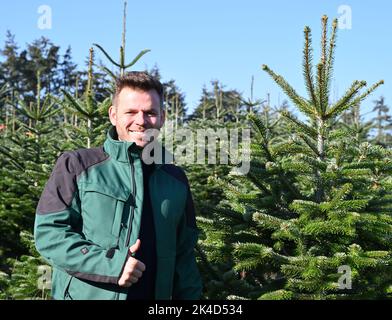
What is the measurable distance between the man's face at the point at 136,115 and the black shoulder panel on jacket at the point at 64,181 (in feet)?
0.71

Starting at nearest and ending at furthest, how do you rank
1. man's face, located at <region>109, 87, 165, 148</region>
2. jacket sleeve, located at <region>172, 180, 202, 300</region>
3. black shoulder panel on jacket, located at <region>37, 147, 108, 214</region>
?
black shoulder panel on jacket, located at <region>37, 147, 108, 214</region>, man's face, located at <region>109, 87, 165, 148</region>, jacket sleeve, located at <region>172, 180, 202, 300</region>

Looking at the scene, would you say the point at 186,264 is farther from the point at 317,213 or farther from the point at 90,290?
the point at 317,213

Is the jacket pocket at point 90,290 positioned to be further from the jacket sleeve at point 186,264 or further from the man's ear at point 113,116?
the man's ear at point 113,116

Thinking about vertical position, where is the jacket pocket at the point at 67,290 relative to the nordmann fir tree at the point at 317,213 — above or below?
below

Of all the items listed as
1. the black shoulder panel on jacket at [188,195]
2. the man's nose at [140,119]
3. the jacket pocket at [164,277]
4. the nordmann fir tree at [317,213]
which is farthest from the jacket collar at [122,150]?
the nordmann fir tree at [317,213]

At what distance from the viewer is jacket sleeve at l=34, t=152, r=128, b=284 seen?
224 cm

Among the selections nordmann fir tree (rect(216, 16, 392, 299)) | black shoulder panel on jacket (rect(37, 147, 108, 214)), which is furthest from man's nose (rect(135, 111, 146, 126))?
nordmann fir tree (rect(216, 16, 392, 299))

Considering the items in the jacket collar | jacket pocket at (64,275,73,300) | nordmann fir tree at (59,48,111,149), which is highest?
nordmann fir tree at (59,48,111,149)

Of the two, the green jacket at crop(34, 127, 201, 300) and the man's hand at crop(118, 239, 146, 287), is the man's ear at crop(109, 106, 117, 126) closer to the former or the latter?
the green jacket at crop(34, 127, 201, 300)

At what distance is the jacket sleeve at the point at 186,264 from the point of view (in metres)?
2.71

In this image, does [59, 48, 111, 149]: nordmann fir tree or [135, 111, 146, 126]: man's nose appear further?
[59, 48, 111, 149]: nordmann fir tree

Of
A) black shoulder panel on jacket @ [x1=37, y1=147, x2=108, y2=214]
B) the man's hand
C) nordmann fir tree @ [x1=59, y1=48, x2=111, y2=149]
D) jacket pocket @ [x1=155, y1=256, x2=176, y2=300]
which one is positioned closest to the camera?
the man's hand

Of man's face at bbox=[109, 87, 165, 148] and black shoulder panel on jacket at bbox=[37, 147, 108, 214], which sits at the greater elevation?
man's face at bbox=[109, 87, 165, 148]

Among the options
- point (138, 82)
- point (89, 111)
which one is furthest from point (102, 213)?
point (89, 111)
